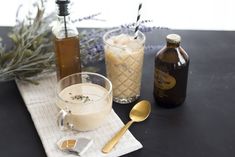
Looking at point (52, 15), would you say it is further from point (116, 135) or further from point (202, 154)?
point (202, 154)

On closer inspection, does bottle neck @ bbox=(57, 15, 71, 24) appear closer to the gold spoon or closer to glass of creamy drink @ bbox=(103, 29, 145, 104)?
glass of creamy drink @ bbox=(103, 29, 145, 104)

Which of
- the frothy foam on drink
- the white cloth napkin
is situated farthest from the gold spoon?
the frothy foam on drink

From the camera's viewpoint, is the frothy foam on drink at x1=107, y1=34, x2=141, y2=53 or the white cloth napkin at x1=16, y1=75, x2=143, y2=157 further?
the frothy foam on drink at x1=107, y1=34, x2=141, y2=53

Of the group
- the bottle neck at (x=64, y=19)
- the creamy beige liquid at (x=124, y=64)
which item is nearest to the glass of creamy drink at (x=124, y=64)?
the creamy beige liquid at (x=124, y=64)

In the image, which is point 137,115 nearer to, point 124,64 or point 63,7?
point 124,64

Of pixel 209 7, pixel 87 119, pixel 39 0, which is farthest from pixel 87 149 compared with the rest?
pixel 209 7
